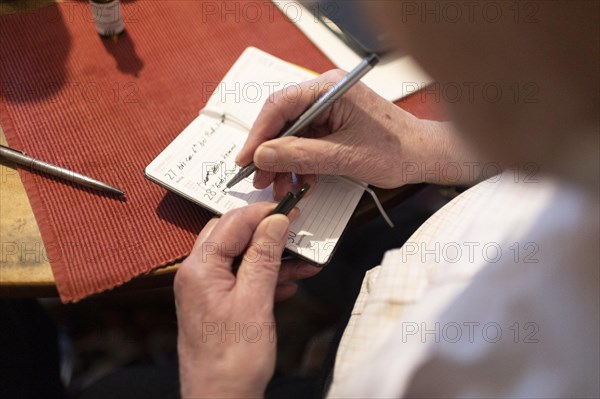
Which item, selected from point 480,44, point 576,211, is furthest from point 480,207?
point 480,44

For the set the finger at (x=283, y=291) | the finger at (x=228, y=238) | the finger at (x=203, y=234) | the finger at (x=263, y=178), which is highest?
the finger at (x=263, y=178)

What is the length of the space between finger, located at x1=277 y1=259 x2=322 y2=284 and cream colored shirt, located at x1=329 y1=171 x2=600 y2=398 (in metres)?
0.15

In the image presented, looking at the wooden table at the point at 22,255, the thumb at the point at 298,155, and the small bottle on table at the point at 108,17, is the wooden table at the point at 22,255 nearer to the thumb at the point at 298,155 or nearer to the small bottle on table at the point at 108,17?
the thumb at the point at 298,155

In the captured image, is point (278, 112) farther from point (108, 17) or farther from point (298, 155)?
point (108, 17)

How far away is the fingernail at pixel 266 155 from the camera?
59 cm

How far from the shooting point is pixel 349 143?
625mm

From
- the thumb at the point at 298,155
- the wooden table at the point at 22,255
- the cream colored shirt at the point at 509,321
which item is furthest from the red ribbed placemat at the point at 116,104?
the cream colored shirt at the point at 509,321

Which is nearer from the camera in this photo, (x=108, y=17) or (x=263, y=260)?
(x=263, y=260)

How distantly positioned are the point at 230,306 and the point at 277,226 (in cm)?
10

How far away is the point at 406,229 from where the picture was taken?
32.5 inches

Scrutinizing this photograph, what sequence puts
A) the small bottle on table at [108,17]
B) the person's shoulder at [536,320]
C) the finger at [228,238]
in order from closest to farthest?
1. the person's shoulder at [536,320]
2. the finger at [228,238]
3. the small bottle on table at [108,17]

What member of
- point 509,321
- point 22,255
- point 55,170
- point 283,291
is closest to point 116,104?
point 55,170

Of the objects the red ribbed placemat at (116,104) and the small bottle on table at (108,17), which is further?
the small bottle on table at (108,17)

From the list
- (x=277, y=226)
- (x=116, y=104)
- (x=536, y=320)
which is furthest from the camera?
(x=116, y=104)
